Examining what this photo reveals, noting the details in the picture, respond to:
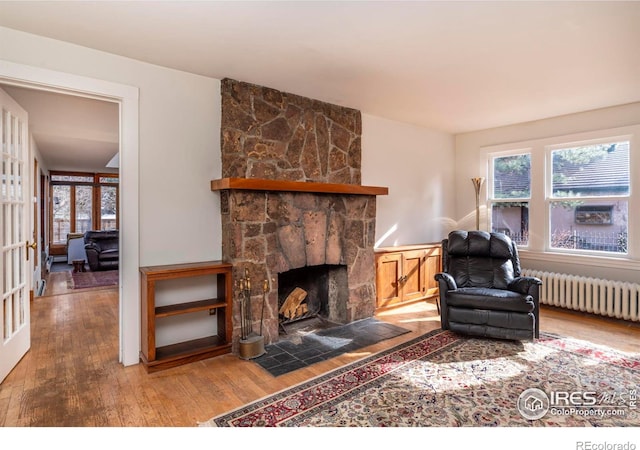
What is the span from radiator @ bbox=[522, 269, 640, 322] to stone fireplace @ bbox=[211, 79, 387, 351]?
220 cm

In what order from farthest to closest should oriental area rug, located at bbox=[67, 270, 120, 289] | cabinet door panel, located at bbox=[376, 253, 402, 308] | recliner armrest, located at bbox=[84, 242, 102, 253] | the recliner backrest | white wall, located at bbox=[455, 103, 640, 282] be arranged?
recliner armrest, located at bbox=[84, 242, 102, 253]
oriental area rug, located at bbox=[67, 270, 120, 289]
cabinet door panel, located at bbox=[376, 253, 402, 308]
white wall, located at bbox=[455, 103, 640, 282]
the recliner backrest

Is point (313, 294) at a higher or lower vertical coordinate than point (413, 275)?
lower

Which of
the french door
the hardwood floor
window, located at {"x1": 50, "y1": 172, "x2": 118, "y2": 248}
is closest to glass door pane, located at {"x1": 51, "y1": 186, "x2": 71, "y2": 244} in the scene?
window, located at {"x1": 50, "y1": 172, "x2": 118, "y2": 248}

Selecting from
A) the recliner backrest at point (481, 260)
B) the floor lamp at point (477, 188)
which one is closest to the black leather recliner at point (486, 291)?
the recliner backrest at point (481, 260)

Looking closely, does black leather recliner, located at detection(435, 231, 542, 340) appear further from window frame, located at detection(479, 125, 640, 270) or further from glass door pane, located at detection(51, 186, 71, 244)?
glass door pane, located at detection(51, 186, 71, 244)

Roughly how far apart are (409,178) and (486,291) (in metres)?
2.06

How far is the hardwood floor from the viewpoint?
213 cm

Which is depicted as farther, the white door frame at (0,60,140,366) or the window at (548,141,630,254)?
the window at (548,141,630,254)

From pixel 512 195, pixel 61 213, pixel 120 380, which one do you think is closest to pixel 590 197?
pixel 512 195

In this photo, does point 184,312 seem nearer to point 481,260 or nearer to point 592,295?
point 481,260

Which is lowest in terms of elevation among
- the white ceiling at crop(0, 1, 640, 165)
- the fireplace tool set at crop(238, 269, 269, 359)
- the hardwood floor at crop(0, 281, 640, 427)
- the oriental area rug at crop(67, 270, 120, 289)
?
the hardwood floor at crop(0, 281, 640, 427)

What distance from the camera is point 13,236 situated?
2.80 m

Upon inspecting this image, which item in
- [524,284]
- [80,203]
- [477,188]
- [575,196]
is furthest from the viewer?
[80,203]

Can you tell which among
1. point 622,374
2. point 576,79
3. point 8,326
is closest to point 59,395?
point 8,326
